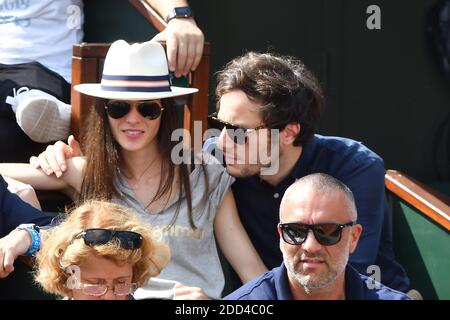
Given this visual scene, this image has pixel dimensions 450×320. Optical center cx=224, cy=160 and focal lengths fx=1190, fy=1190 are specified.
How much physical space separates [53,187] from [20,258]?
436mm

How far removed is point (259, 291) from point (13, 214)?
0.93 meters

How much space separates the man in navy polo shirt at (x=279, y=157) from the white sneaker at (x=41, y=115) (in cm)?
57

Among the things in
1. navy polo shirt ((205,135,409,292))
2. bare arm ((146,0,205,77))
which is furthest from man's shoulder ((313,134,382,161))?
bare arm ((146,0,205,77))

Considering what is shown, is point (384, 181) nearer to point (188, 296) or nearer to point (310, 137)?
point (310, 137)

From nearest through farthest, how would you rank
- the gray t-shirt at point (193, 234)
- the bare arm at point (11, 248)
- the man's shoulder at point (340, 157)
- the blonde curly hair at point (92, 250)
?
the blonde curly hair at point (92, 250) → the bare arm at point (11, 248) → the gray t-shirt at point (193, 234) → the man's shoulder at point (340, 157)

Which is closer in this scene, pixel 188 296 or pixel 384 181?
pixel 188 296

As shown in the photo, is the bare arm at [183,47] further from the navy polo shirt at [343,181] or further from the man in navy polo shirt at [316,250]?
the man in navy polo shirt at [316,250]

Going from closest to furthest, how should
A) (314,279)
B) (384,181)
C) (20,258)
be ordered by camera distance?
(314,279), (20,258), (384,181)

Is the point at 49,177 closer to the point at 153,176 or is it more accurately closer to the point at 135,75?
the point at 153,176

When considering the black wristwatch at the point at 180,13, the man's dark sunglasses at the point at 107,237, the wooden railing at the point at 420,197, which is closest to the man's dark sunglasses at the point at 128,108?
the black wristwatch at the point at 180,13

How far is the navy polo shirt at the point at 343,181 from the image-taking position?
4.39m

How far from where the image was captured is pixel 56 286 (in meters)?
3.51

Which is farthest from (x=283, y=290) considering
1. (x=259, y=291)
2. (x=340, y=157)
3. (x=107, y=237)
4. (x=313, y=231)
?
(x=340, y=157)
